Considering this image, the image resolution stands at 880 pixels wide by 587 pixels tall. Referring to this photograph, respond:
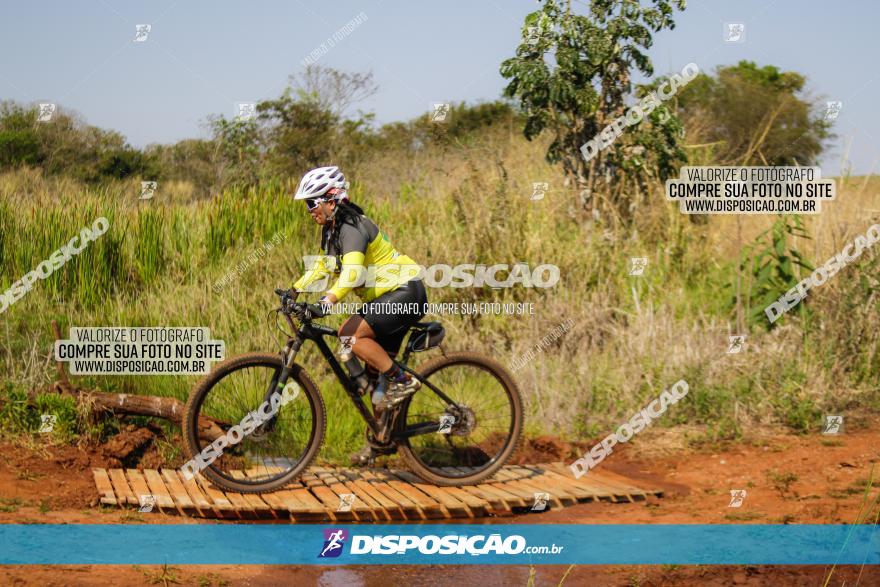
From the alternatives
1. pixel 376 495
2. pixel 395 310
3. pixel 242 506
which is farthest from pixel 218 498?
pixel 395 310

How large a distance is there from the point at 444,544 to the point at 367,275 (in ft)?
6.31

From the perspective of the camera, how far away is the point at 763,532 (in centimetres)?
668

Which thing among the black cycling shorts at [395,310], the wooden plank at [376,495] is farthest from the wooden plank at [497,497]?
the black cycling shorts at [395,310]

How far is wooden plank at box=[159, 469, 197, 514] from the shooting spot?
22.5 feet

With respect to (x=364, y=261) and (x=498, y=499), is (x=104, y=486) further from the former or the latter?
(x=498, y=499)

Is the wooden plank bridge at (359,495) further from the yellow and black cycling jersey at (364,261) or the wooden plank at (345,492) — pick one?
the yellow and black cycling jersey at (364,261)

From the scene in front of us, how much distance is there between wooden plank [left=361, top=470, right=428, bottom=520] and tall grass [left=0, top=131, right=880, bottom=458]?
Answer: 2.55 ft

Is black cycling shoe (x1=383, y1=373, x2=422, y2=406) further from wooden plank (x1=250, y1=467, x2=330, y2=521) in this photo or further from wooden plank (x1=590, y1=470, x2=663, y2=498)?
wooden plank (x1=590, y1=470, x2=663, y2=498)

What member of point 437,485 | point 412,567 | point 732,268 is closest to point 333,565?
point 412,567

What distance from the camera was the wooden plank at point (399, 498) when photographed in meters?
6.94

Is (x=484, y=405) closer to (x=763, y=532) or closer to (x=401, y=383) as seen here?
(x=401, y=383)

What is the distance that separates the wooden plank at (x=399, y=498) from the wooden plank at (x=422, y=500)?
1.2 inches

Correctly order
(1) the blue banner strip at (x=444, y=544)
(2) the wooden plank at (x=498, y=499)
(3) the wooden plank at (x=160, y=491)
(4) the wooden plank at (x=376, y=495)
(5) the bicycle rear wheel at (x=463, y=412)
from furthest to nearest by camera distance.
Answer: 1. (5) the bicycle rear wheel at (x=463, y=412)
2. (2) the wooden plank at (x=498, y=499)
3. (4) the wooden plank at (x=376, y=495)
4. (3) the wooden plank at (x=160, y=491)
5. (1) the blue banner strip at (x=444, y=544)

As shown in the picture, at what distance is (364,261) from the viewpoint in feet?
23.4
